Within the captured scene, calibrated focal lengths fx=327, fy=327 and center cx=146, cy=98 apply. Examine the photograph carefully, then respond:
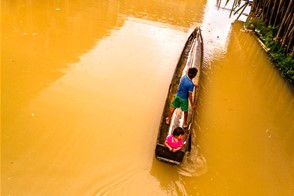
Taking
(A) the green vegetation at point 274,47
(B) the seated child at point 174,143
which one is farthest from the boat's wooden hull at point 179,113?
(A) the green vegetation at point 274,47

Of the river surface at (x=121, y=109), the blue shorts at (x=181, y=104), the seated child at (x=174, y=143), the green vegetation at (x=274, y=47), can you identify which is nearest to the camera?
the seated child at (x=174, y=143)

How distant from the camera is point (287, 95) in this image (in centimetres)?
905

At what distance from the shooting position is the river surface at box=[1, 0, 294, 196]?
5645 millimetres

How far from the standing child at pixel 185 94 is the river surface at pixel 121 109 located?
630 millimetres

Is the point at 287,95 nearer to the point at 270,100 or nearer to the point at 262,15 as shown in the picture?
the point at 270,100

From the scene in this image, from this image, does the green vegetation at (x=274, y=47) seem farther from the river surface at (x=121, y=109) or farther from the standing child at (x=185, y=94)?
the standing child at (x=185, y=94)

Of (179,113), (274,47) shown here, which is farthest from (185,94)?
(274,47)

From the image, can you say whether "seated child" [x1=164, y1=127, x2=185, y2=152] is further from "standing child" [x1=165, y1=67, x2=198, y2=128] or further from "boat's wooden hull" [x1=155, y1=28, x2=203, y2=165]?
"standing child" [x1=165, y1=67, x2=198, y2=128]

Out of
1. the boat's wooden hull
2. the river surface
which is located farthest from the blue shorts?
the river surface

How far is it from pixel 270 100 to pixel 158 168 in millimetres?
4374

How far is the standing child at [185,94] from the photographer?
5.91 metres

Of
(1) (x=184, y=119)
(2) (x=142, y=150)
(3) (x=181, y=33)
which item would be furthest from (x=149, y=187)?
(3) (x=181, y=33)

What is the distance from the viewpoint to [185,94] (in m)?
6.07

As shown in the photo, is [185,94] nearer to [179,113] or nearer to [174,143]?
[179,113]
